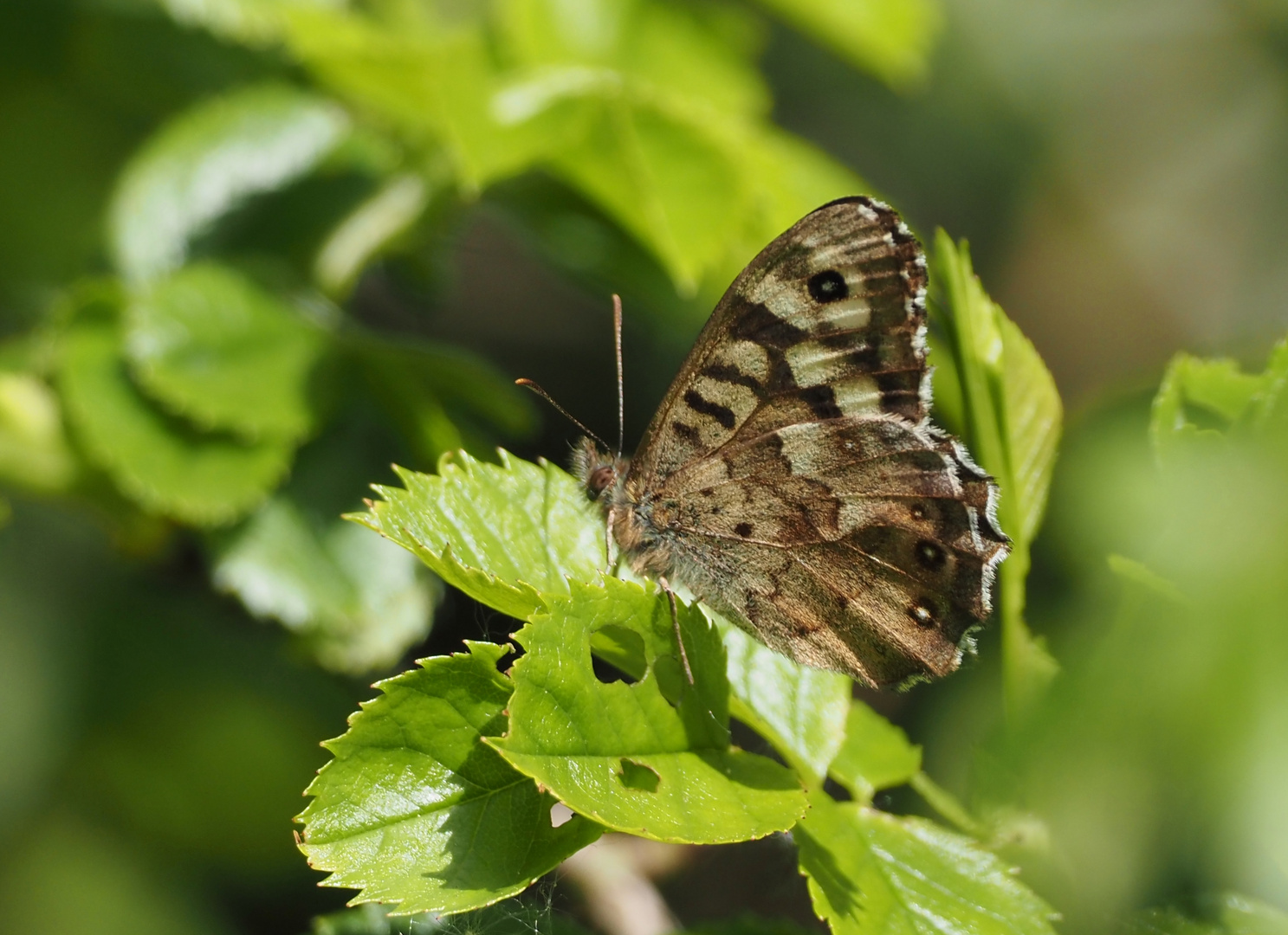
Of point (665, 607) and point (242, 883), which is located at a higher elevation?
point (665, 607)

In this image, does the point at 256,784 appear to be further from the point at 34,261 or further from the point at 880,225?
the point at 880,225

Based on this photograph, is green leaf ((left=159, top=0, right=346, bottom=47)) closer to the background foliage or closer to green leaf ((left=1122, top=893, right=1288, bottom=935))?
the background foliage

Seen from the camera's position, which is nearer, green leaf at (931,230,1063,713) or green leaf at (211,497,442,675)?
green leaf at (931,230,1063,713)

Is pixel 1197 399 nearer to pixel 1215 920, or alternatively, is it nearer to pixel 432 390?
pixel 1215 920

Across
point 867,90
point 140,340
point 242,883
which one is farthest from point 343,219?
point 867,90

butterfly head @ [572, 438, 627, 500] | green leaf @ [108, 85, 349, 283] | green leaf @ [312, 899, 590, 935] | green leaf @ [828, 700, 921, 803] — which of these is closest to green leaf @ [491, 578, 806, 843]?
green leaf @ [828, 700, 921, 803]

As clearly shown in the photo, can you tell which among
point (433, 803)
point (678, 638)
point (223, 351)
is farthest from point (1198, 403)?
point (223, 351)
